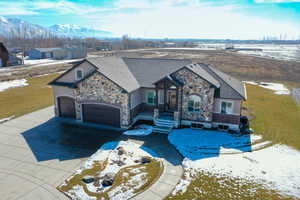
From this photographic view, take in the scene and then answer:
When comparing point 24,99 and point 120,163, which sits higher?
point 24,99

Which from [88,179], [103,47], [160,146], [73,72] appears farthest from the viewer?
[103,47]

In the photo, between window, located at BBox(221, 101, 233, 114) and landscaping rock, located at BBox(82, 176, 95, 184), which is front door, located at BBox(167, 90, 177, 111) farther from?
landscaping rock, located at BBox(82, 176, 95, 184)

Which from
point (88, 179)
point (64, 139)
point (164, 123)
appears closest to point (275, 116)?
point (164, 123)

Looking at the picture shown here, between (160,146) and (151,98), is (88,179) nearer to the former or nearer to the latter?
(160,146)

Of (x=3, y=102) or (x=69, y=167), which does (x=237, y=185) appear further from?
(x=3, y=102)

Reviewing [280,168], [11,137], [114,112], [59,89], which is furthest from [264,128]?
[11,137]
